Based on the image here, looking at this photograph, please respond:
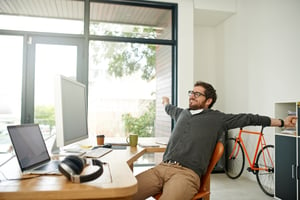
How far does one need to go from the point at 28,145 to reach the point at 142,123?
3.10 metres

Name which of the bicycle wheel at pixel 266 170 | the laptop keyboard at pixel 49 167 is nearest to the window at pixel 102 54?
the bicycle wheel at pixel 266 170

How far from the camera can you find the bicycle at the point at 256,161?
3.64 m

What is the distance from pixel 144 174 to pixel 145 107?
260 centimetres

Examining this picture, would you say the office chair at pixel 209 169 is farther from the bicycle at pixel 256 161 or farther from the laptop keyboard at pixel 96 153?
the bicycle at pixel 256 161

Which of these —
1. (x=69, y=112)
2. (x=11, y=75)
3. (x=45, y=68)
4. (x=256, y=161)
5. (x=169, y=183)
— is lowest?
(x=256, y=161)

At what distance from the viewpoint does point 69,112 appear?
153cm

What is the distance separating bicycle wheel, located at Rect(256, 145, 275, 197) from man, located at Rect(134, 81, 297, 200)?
184 centimetres

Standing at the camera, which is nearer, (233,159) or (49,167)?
(49,167)

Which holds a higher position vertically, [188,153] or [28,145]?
[28,145]

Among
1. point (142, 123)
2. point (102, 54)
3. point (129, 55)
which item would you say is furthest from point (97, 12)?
point (142, 123)

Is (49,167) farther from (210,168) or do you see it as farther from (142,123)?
(142,123)

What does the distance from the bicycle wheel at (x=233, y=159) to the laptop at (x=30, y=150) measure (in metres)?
3.47

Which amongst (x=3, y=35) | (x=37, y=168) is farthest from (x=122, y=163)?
(x=3, y=35)

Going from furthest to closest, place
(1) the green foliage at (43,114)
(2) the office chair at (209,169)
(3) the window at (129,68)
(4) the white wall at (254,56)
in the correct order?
(3) the window at (129,68) < (1) the green foliage at (43,114) < (4) the white wall at (254,56) < (2) the office chair at (209,169)
